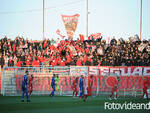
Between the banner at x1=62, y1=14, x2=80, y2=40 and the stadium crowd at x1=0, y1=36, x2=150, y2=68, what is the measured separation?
2941 millimetres

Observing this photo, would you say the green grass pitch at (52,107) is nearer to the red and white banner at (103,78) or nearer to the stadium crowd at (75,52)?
the red and white banner at (103,78)

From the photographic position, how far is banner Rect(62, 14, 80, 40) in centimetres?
3833

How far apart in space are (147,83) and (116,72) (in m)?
4.73

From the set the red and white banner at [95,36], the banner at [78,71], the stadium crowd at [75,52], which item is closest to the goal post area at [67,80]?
the banner at [78,71]

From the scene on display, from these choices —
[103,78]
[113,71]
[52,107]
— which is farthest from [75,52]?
[52,107]

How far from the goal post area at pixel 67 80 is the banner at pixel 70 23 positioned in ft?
30.3

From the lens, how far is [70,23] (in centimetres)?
3894

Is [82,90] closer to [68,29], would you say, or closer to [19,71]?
[19,71]

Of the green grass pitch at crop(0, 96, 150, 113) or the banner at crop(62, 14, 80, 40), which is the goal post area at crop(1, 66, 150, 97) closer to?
the green grass pitch at crop(0, 96, 150, 113)

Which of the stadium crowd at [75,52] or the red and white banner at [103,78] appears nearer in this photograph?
the red and white banner at [103,78]

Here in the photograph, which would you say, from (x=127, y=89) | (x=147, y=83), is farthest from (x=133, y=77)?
(x=147, y=83)

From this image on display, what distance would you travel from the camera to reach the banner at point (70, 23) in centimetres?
3833

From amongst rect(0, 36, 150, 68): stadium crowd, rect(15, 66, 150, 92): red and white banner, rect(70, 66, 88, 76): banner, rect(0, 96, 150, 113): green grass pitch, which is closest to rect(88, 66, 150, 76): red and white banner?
rect(15, 66, 150, 92): red and white banner

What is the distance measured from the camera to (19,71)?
1155 inches
